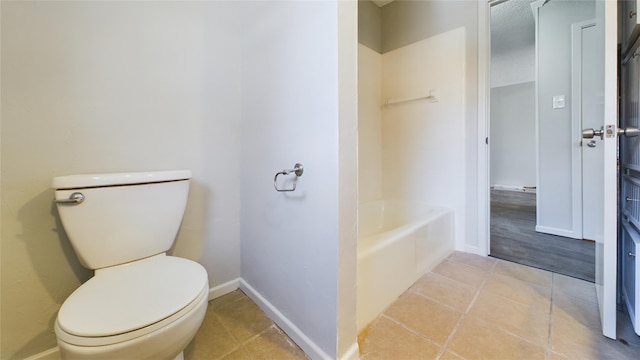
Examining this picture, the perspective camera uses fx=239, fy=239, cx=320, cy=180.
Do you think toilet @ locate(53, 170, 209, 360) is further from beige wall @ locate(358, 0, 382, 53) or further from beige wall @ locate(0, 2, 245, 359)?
beige wall @ locate(358, 0, 382, 53)

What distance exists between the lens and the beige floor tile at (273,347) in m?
1.02

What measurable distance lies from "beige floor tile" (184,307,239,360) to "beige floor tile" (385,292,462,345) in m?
0.80

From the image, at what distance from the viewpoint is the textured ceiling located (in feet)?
9.29

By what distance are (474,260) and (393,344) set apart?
1.20 metres

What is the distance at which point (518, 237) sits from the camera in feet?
7.65

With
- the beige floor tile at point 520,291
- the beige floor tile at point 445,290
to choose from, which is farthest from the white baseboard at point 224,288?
the beige floor tile at point 520,291

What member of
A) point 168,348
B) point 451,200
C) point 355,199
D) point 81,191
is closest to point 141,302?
point 168,348

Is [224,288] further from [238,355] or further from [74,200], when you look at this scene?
[74,200]

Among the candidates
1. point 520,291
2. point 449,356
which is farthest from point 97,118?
point 520,291

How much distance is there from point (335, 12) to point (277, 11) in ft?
1.46

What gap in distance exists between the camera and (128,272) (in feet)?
3.02

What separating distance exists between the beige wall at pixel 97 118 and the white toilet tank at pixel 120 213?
157 millimetres

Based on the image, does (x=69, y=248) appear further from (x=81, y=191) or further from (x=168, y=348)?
(x=168, y=348)

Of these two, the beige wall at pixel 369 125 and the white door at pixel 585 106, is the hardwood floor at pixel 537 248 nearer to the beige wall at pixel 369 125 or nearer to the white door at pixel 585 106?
the white door at pixel 585 106
